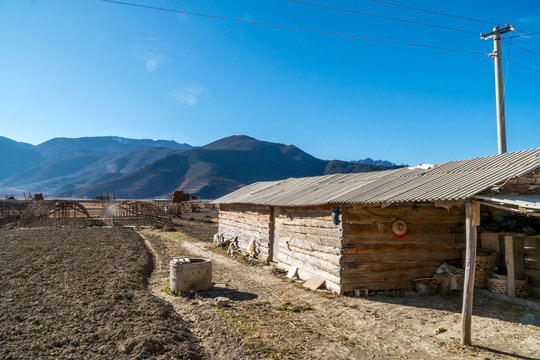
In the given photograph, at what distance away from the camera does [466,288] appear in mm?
7352

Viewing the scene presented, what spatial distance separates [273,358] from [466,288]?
4140mm

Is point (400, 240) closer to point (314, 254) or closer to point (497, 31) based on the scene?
point (314, 254)

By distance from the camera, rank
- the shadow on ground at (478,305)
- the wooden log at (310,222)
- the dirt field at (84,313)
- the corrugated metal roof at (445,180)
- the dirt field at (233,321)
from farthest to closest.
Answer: the wooden log at (310,222)
the shadow on ground at (478,305)
the corrugated metal roof at (445,180)
the dirt field at (233,321)
the dirt field at (84,313)

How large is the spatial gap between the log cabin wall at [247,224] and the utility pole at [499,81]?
1040 cm

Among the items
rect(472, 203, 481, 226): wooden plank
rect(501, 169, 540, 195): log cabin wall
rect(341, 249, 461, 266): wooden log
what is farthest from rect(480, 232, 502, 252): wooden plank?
rect(472, 203, 481, 226): wooden plank

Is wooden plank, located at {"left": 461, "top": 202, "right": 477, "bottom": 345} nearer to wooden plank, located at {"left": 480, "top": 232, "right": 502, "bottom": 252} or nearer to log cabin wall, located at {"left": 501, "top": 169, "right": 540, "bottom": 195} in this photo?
log cabin wall, located at {"left": 501, "top": 169, "right": 540, "bottom": 195}

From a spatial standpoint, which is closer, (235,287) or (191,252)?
(235,287)

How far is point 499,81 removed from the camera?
615 inches

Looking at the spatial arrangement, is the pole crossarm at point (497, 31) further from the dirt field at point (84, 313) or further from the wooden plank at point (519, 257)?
the dirt field at point (84, 313)

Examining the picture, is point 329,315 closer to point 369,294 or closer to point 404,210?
point 369,294

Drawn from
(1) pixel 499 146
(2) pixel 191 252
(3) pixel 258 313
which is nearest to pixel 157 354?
(3) pixel 258 313

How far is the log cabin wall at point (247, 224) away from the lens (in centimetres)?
1709

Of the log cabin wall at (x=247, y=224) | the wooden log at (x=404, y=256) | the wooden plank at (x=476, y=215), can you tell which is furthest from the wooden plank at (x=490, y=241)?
the log cabin wall at (x=247, y=224)

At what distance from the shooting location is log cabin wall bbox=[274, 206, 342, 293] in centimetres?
1148
